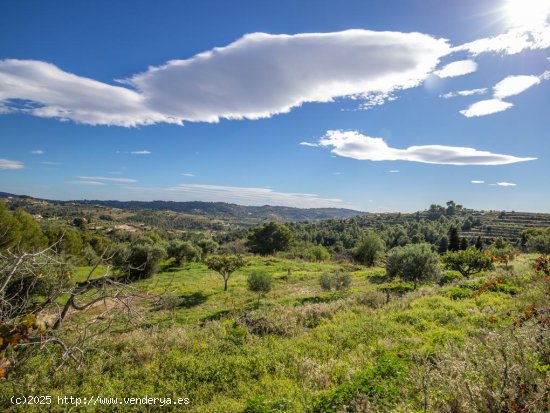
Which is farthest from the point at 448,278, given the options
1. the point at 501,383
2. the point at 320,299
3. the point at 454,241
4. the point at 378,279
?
the point at 454,241

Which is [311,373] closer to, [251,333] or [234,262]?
[251,333]

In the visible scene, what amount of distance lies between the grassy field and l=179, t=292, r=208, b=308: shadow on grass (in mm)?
5242

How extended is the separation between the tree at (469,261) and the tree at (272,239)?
1775 inches

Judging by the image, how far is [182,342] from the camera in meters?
11.3

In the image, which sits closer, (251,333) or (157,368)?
(157,368)

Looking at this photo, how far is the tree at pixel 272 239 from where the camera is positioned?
7188cm

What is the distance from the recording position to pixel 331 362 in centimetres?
957

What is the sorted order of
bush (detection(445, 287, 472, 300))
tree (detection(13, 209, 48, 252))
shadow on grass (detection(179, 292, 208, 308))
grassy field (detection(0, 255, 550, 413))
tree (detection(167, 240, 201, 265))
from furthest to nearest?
tree (detection(167, 240, 201, 265)) < tree (detection(13, 209, 48, 252)) < shadow on grass (detection(179, 292, 208, 308)) < bush (detection(445, 287, 472, 300)) < grassy field (detection(0, 255, 550, 413))

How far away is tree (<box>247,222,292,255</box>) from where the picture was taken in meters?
71.9

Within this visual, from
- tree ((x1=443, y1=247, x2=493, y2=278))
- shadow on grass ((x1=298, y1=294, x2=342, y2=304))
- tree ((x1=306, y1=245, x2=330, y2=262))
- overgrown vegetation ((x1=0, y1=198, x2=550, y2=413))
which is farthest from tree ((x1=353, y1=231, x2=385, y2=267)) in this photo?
shadow on grass ((x1=298, y1=294, x2=342, y2=304))

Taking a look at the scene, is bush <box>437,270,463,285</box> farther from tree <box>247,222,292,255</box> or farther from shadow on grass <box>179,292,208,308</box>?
tree <box>247,222,292,255</box>

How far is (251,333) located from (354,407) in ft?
24.2

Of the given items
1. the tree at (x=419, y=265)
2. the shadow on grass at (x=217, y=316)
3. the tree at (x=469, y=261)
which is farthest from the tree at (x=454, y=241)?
the shadow on grass at (x=217, y=316)

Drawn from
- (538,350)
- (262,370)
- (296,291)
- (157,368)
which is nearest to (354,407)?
(262,370)
